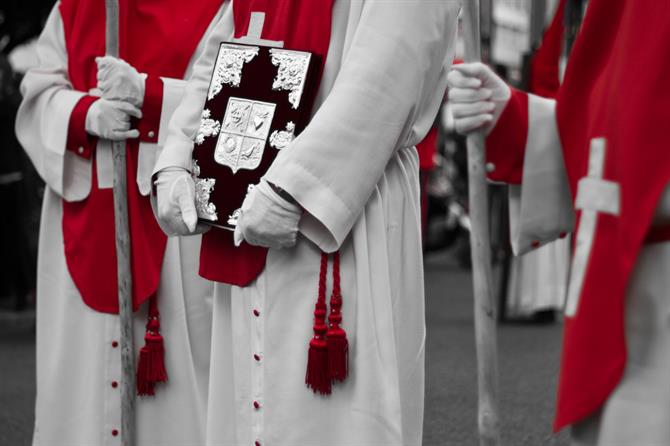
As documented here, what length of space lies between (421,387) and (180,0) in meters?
1.34

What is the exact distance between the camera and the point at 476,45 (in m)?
2.31

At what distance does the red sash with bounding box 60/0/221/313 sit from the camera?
10.3 ft

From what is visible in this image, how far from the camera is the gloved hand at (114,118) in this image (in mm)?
3066

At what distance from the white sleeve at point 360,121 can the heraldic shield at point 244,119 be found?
0.36 ft

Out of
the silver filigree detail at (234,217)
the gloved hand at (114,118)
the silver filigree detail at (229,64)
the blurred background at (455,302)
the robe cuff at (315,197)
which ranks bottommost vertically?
the blurred background at (455,302)

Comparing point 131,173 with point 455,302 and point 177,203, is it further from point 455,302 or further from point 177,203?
point 455,302

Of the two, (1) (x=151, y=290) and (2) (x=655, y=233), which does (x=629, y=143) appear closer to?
(2) (x=655, y=233)

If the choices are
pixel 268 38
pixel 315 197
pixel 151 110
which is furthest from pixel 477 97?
pixel 151 110

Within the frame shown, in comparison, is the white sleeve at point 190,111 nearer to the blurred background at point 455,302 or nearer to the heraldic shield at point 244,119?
the heraldic shield at point 244,119

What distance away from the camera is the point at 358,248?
2.34 metres

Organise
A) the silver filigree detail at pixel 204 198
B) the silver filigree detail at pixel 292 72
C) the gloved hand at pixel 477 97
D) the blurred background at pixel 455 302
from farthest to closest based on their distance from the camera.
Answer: the blurred background at pixel 455 302, the silver filigree detail at pixel 204 198, the silver filigree detail at pixel 292 72, the gloved hand at pixel 477 97

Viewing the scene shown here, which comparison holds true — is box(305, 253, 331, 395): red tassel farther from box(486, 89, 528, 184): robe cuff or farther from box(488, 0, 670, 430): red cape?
box(488, 0, 670, 430): red cape

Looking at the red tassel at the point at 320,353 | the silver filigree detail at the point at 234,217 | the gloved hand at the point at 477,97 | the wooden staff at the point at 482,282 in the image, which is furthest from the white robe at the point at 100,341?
the gloved hand at the point at 477,97

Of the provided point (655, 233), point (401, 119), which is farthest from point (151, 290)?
point (655, 233)
